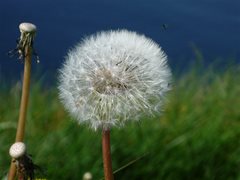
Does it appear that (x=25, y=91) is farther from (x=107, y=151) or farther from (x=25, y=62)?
(x=107, y=151)

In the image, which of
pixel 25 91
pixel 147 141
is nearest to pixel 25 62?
pixel 25 91

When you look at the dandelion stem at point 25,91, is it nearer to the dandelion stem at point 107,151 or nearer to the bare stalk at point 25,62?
the bare stalk at point 25,62

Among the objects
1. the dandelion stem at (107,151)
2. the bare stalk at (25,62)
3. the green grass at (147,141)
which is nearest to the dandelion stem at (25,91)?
the bare stalk at (25,62)

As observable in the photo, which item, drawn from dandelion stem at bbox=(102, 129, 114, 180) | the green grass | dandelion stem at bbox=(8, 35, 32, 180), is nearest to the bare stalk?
dandelion stem at bbox=(8, 35, 32, 180)

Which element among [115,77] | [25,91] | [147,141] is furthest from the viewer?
[147,141]

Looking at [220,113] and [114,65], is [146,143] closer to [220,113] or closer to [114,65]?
[220,113]

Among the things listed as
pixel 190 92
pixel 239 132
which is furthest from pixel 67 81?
pixel 190 92

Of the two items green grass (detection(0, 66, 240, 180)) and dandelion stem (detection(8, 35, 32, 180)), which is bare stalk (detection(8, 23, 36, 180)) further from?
green grass (detection(0, 66, 240, 180))
